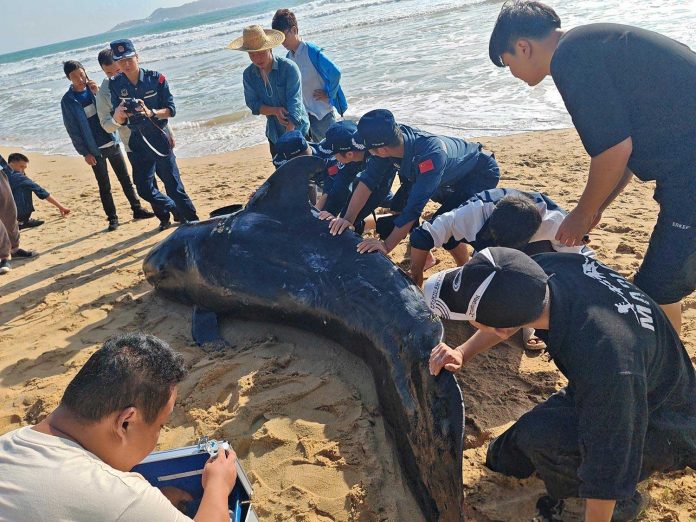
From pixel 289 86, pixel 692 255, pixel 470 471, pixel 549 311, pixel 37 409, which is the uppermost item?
pixel 289 86

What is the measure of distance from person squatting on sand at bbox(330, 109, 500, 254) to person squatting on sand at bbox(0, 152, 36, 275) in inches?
179

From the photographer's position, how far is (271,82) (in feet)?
21.8

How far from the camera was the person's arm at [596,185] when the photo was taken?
316 cm

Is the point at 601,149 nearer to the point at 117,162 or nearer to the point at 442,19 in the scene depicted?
the point at 117,162

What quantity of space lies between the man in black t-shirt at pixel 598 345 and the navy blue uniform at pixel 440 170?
205 cm

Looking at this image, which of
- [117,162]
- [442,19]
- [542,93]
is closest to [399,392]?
[117,162]

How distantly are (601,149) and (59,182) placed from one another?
10.9m

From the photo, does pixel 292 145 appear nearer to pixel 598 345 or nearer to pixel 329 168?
pixel 329 168

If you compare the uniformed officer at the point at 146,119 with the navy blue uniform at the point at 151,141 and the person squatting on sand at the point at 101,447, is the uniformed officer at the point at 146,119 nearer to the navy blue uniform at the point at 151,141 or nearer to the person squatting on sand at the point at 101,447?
the navy blue uniform at the point at 151,141

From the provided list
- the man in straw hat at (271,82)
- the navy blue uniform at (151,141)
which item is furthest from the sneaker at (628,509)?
the navy blue uniform at (151,141)

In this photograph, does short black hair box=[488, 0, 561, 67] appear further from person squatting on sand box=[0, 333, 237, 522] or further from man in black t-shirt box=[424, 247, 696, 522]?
person squatting on sand box=[0, 333, 237, 522]

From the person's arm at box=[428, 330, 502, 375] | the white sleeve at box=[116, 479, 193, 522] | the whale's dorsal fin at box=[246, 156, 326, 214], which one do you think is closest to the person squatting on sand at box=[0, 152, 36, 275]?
the whale's dorsal fin at box=[246, 156, 326, 214]

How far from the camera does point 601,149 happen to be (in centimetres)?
315

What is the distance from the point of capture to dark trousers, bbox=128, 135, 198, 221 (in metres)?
7.14
